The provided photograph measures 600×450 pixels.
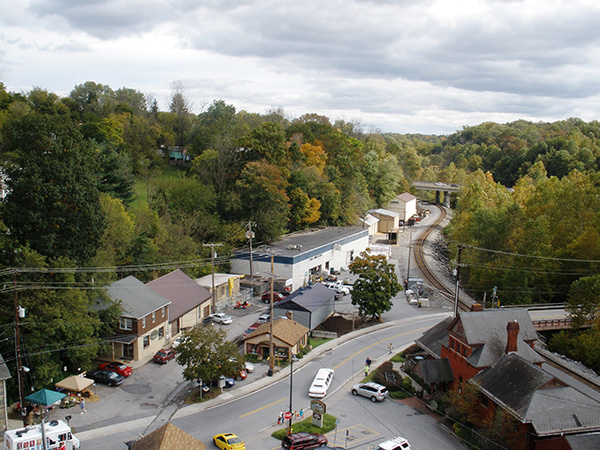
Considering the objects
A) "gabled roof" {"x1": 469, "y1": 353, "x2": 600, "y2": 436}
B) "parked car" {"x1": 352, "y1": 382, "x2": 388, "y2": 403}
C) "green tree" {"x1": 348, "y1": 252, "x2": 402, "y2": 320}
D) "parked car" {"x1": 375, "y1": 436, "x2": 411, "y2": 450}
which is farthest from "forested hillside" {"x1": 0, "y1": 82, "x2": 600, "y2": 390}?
"gabled roof" {"x1": 469, "y1": 353, "x2": 600, "y2": 436}

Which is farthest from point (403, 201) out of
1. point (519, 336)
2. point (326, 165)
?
point (519, 336)

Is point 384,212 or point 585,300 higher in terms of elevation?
point 384,212

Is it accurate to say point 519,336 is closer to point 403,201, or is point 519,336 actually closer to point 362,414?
point 362,414

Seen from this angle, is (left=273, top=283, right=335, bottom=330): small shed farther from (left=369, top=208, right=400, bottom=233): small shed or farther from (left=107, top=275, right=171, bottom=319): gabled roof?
(left=369, top=208, right=400, bottom=233): small shed

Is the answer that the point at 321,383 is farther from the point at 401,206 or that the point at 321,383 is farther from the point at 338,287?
the point at 401,206

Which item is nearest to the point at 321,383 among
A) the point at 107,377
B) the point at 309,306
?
the point at 309,306

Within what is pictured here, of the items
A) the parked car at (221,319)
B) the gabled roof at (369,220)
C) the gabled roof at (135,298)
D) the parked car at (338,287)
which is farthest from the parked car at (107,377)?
the gabled roof at (369,220)
